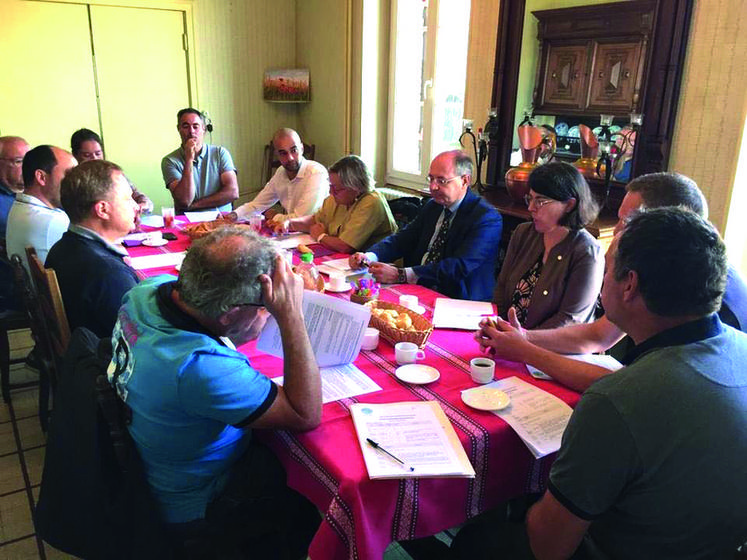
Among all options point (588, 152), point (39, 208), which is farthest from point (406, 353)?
point (588, 152)

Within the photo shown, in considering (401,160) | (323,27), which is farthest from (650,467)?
(323,27)

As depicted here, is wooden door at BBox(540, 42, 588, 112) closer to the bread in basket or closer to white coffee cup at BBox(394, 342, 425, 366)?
the bread in basket

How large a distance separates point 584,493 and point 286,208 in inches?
121

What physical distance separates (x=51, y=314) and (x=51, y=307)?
0.12ft

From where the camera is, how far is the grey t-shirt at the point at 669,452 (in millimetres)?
891

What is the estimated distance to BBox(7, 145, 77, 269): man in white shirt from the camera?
229cm

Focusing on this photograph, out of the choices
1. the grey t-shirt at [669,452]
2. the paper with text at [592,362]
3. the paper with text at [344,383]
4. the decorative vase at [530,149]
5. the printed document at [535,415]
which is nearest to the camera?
the grey t-shirt at [669,452]

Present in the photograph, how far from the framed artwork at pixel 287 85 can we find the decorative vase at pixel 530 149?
2631mm

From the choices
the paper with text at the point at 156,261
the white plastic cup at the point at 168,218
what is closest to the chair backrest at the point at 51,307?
the paper with text at the point at 156,261

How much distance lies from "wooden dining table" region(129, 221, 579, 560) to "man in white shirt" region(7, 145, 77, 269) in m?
1.32

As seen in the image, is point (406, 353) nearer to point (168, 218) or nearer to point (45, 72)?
point (168, 218)

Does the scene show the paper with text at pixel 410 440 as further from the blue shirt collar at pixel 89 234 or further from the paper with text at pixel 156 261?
the paper with text at pixel 156 261

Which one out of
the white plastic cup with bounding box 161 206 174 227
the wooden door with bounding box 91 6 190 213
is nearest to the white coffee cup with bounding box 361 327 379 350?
the white plastic cup with bounding box 161 206 174 227

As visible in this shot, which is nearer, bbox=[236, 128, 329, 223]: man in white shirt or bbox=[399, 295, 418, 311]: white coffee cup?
bbox=[399, 295, 418, 311]: white coffee cup
